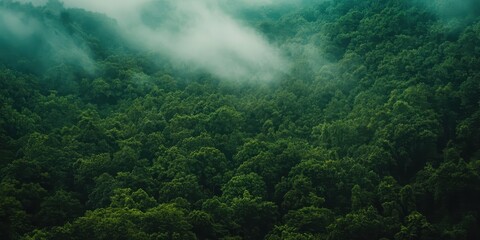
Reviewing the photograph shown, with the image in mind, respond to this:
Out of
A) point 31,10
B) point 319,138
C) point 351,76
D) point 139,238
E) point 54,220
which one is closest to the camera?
point 139,238

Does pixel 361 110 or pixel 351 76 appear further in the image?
pixel 351 76

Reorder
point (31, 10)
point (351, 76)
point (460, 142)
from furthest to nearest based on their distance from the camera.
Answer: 1. point (31, 10)
2. point (351, 76)
3. point (460, 142)

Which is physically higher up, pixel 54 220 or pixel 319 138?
pixel 319 138

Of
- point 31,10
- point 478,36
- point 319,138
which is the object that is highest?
point 31,10

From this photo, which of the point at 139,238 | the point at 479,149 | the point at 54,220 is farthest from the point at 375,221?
the point at 54,220

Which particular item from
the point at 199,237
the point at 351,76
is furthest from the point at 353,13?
the point at 199,237

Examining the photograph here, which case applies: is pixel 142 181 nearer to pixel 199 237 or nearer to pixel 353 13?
pixel 199 237
